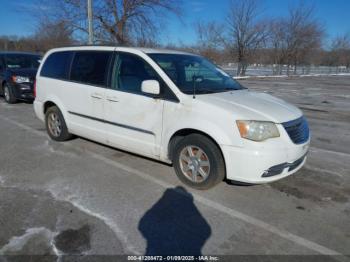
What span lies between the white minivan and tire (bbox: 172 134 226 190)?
12 mm

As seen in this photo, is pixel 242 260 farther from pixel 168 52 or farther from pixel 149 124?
pixel 168 52

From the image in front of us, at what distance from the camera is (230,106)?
3551 mm

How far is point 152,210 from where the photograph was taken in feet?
11.0

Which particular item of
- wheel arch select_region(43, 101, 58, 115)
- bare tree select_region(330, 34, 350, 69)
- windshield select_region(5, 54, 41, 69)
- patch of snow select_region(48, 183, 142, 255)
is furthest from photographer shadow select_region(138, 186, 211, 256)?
bare tree select_region(330, 34, 350, 69)

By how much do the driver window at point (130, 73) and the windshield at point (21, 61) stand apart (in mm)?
8034

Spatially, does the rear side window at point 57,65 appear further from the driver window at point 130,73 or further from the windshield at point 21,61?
the windshield at point 21,61

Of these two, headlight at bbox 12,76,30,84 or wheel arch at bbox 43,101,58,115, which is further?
headlight at bbox 12,76,30,84

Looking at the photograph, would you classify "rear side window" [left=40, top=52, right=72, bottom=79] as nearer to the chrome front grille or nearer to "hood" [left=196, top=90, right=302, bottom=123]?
"hood" [left=196, top=90, right=302, bottom=123]

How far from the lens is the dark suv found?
9906 millimetres

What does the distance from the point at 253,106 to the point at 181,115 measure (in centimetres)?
91

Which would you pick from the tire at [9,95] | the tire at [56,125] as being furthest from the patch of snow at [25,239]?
the tire at [9,95]

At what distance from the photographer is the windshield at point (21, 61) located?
10805 millimetres

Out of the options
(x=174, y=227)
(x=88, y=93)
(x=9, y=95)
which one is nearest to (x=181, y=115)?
(x=174, y=227)

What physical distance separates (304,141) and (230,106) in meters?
1.09
